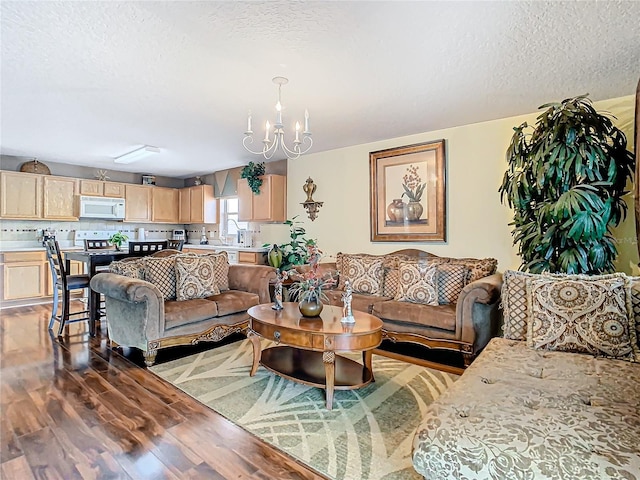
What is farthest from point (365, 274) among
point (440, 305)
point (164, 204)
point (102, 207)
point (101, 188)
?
point (101, 188)

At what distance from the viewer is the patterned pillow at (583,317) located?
6.77 feet

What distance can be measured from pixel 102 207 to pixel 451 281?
20.3 ft

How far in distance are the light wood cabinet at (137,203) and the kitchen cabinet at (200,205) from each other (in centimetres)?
70

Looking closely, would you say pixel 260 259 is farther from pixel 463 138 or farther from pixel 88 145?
pixel 463 138

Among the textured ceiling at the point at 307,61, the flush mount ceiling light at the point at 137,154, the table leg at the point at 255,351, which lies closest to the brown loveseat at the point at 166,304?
the table leg at the point at 255,351

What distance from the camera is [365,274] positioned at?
420 centimetres

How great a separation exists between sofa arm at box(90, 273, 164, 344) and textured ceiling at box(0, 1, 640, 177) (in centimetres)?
169

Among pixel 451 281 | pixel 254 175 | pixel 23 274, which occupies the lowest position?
pixel 23 274

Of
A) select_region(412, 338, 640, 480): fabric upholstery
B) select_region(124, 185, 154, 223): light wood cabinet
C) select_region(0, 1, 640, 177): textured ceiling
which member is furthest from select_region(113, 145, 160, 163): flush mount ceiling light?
select_region(412, 338, 640, 480): fabric upholstery

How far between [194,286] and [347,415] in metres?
2.19

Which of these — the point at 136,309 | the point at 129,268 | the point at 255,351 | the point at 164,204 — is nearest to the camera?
the point at 255,351

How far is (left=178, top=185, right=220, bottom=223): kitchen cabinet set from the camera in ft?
23.3

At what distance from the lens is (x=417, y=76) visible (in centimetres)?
278

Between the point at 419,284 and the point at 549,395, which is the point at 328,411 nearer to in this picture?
the point at 549,395
